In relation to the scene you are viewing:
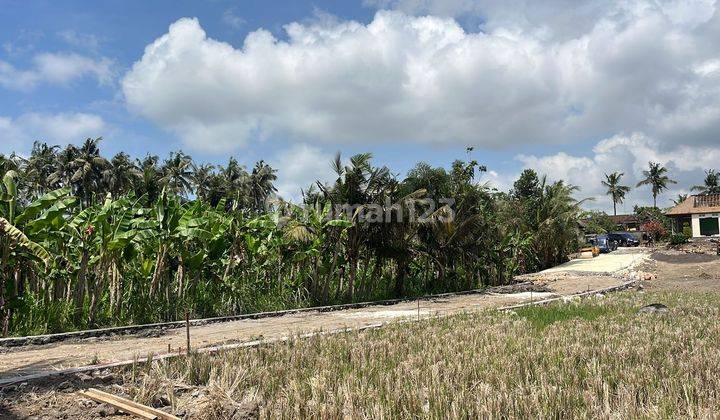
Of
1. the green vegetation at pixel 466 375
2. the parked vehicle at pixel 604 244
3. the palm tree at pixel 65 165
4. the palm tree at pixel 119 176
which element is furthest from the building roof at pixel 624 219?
the green vegetation at pixel 466 375

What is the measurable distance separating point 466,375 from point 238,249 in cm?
1030

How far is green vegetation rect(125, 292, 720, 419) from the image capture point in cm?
439

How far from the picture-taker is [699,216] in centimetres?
4606

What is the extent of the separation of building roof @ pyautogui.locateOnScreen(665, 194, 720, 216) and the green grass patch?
41.1m

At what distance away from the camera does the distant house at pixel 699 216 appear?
149ft

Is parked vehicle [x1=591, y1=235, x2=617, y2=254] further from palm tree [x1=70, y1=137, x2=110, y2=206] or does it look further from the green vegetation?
palm tree [x1=70, y1=137, x2=110, y2=206]

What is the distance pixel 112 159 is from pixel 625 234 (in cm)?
4942

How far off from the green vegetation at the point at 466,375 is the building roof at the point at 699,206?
143 ft

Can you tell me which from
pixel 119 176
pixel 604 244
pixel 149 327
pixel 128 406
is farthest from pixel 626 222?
pixel 128 406

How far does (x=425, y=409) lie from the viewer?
4.50 meters

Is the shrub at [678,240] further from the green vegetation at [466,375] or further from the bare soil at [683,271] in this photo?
the green vegetation at [466,375]

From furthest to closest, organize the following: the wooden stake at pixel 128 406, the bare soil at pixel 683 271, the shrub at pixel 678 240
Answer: the shrub at pixel 678 240 < the bare soil at pixel 683 271 < the wooden stake at pixel 128 406

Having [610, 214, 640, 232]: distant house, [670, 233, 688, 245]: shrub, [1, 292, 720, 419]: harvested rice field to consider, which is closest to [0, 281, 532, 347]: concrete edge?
[1, 292, 720, 419]: harvested rice field

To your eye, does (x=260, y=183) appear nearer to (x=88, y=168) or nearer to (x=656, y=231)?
(x=88, y=168)
